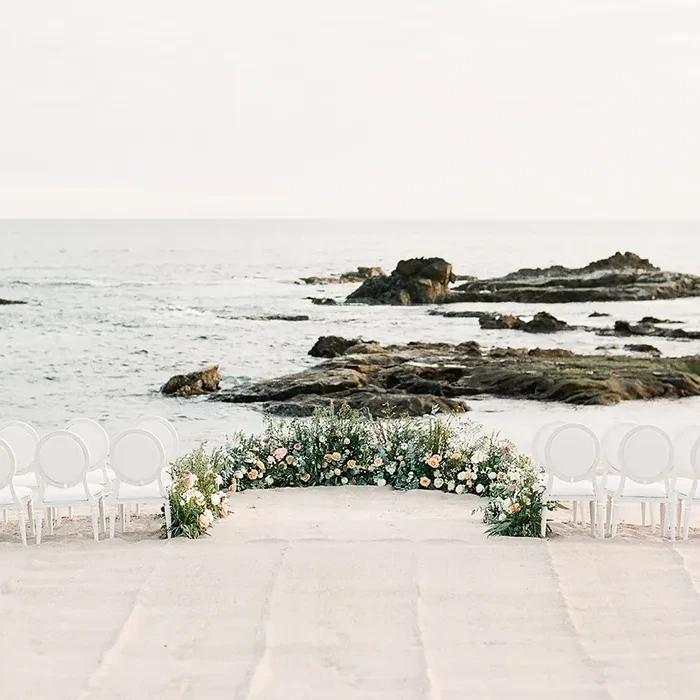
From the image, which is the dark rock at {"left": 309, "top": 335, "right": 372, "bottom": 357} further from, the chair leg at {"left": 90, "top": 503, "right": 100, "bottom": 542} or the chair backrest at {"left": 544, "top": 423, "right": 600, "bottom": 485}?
the chair backrest at {"left": 544, "top": 423, "right": 600, "bottom": 485}

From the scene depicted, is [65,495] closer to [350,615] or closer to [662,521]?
[350,615]

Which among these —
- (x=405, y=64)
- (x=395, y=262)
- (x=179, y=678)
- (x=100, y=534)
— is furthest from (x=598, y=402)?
(x=179, y=678)

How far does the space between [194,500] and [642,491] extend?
9.58 ft

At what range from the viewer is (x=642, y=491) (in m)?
7.38

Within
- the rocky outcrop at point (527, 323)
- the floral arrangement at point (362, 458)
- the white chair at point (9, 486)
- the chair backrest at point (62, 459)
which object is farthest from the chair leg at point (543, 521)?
the rocky outcrop at point (527, 323)

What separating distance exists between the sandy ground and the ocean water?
7.75 m

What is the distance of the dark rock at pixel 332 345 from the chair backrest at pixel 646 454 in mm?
9099

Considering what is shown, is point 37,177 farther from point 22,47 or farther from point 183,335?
point 183,335

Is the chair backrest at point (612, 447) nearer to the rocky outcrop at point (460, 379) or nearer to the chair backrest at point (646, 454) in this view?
the chair backrest at point (646, 454)

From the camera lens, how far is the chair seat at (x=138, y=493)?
726cm

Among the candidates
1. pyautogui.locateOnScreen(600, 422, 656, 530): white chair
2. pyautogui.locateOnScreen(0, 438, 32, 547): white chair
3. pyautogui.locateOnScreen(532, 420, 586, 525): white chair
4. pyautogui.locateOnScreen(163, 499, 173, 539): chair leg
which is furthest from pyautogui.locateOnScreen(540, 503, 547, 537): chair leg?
pyautogui.locateOnScreen(0, 438, 32, 547): white chair

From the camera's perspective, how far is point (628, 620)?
5.58 m

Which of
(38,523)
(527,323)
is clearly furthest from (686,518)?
(527,323)

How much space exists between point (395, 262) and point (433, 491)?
9.00 meters
